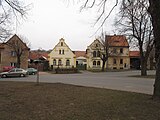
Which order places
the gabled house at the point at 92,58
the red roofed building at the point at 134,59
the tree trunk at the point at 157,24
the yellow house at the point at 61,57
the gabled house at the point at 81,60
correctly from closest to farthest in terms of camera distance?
the tree trunk at the point at 157,24 → the yellow house at the point at 61,57 → the gabled house at the point at 92,58 → the gabled house at the point at 81,60 → the red roofed building at the point at 134,59

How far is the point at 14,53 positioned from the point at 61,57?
16135 millimetres

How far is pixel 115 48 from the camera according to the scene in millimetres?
80375

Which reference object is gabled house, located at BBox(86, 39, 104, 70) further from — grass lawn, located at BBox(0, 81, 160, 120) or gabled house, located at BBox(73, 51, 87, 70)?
grass lawn, located at BBox(0, 81, 160, 120)

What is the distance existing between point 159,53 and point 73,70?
47638mm

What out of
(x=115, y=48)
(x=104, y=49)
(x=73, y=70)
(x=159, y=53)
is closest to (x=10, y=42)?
(x=73, y=70)

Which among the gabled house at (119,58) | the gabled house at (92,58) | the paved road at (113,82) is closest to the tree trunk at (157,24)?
the paved road at (113,82)

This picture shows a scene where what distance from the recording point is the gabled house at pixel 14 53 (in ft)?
214

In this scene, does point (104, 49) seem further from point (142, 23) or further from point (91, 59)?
point (142, 23)

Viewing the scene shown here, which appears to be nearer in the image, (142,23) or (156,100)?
(156,100)

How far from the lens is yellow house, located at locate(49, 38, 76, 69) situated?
7812 cm

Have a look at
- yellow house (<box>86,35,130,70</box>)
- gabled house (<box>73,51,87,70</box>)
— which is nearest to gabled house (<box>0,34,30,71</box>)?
gabled house (<box>73,51,87,70</box>)

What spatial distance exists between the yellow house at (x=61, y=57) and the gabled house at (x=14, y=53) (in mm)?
11880

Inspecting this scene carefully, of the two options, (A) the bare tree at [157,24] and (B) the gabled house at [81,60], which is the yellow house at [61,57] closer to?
(B) the gabled house at [81,60]

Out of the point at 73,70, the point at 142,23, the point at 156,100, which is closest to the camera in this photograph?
the point at 156,100
